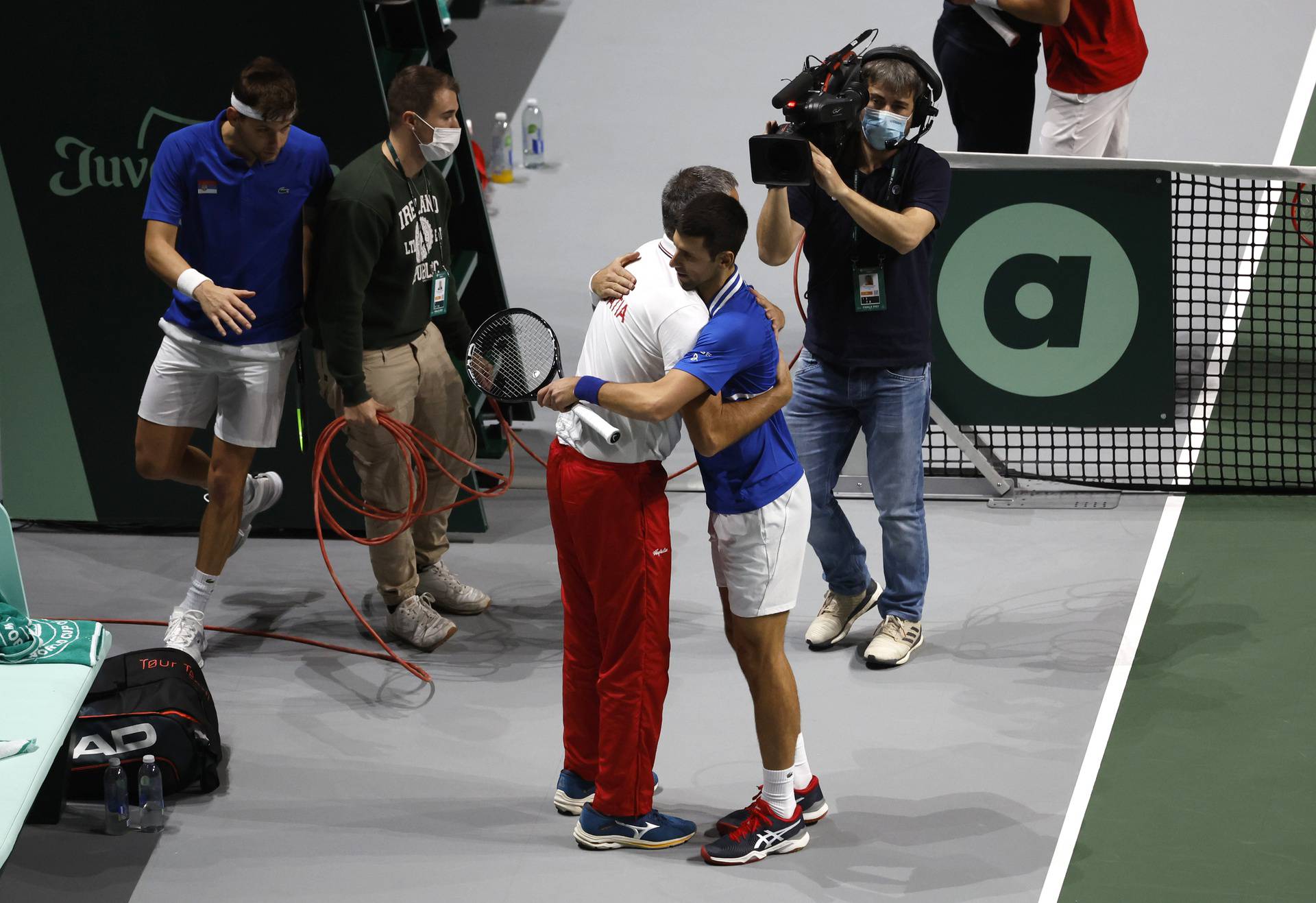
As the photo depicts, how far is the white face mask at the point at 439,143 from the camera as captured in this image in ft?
19.1

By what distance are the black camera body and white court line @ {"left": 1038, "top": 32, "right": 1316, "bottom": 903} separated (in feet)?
7.11

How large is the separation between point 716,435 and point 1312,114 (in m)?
8.80

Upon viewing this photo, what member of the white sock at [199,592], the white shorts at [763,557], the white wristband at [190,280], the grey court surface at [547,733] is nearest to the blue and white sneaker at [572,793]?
the grey court surface at [547,733]

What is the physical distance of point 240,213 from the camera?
5820 mm

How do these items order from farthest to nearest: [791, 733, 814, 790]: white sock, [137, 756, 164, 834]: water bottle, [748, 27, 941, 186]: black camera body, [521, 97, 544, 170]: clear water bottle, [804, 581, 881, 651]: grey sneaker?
[521, 97, 544, 170]: clear water bottle → [804, 581, 881, 651]: grey sneaker → [748, 27, 941, 186]: black camera body → [137, 756, 164, 834]: water bottle → [791, 733, 814, 790]: white sock

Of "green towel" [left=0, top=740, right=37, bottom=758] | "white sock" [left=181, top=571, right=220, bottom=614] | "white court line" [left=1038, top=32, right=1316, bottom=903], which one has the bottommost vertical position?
"white court line" [left=1038, top=32, right=1316, bottom=903]

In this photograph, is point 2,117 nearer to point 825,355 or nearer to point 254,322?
point 254,322

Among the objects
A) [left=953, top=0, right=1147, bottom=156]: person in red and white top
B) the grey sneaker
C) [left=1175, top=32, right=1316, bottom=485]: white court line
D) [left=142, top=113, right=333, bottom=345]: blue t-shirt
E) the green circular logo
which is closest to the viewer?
[left=142, top=113, right=333, bottom=345]: blue t-shirt

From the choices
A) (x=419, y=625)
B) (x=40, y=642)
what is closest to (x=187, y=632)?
(x=419, y=625)

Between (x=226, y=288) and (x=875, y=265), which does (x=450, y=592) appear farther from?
(x=875, y=265)

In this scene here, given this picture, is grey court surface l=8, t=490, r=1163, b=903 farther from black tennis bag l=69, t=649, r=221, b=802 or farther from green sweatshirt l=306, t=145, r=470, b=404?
green sweatshirt l=306, t=145, r=470, b=404

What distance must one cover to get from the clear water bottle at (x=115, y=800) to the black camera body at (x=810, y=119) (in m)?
2.79

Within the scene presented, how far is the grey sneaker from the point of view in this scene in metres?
6.21

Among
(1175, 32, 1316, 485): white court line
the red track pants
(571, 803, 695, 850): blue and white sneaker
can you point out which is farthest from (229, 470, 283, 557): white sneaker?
(1175, 32, 1316, 485): white court line
